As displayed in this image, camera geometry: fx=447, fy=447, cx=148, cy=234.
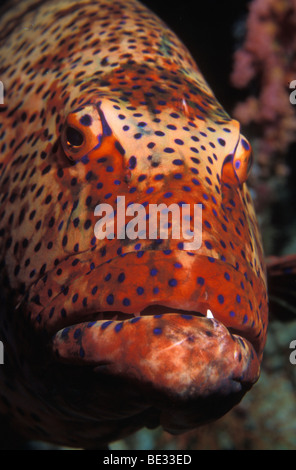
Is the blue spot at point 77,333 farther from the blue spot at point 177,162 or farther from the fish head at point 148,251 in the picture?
the blue spot at point 177,162

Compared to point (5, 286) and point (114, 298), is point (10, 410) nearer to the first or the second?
point (5, 286)

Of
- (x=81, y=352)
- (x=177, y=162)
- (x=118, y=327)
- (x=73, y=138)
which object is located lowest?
(x=81, y=352)

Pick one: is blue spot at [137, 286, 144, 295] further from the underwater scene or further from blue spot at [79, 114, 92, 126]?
blue spot at [79, 114, 92, 126]

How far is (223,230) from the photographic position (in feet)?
7.69

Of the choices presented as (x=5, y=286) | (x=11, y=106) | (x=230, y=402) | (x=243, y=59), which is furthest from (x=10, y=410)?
(x=243, y=59)

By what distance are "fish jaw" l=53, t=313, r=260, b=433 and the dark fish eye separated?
43.5 inches

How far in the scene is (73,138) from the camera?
2.63 meters

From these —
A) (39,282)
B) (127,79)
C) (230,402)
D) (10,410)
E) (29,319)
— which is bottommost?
(10,410)

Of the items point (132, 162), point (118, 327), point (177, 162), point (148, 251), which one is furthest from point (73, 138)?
point (118, 327)

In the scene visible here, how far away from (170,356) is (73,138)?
143cm

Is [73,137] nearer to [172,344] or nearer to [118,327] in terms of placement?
[118,327]

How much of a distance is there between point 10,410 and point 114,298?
1.83 meters

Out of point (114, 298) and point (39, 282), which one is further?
point (39, 282)

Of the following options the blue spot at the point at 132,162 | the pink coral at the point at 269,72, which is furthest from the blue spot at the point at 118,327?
the pink coral at the point at 269,72
